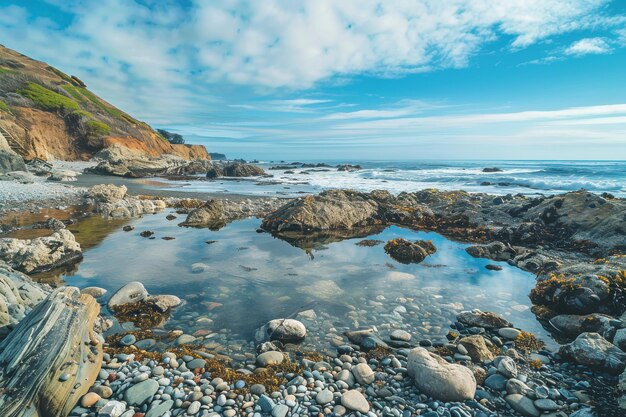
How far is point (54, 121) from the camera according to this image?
5041 centimetres

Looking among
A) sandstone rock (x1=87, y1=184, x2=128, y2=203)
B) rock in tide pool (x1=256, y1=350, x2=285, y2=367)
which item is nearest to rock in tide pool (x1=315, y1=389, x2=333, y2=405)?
rock in tide pool (x1=256, y1=350, x2=285, y2=367)

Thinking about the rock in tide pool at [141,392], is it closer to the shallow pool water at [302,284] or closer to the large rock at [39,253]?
the shallow pool water at [302,284]

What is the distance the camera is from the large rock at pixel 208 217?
13527 millimetres

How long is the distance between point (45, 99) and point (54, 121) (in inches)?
267

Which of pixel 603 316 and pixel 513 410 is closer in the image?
pixel 513 410

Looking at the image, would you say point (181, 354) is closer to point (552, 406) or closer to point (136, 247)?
point (552, 406)

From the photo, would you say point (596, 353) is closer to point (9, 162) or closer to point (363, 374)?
point (363, 374)

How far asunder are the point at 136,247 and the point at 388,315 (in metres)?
8.27

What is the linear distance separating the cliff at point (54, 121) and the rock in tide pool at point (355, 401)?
43052mm

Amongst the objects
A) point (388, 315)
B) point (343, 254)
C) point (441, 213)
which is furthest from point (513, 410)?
point (441, 213)

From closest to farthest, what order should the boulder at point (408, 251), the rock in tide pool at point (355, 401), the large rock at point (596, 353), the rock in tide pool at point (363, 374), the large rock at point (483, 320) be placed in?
the rock in tide pool at point (355, 401)
the rock in tide pool at point (363, 374)
the large rock at point (596, 353)
the large rock at point (483, 320)
the boulder at point (408, 251)

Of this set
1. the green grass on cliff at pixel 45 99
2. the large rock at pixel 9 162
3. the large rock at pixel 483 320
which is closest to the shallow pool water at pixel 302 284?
the large rock at pixel 483 320

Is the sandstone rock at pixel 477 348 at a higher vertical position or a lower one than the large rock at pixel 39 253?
lower

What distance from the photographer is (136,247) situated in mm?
9844
